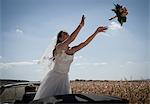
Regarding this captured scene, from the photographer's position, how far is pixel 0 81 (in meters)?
4.02

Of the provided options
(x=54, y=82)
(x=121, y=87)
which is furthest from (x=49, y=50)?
(x=121, y=87)

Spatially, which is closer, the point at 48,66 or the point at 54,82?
the point at 54,82

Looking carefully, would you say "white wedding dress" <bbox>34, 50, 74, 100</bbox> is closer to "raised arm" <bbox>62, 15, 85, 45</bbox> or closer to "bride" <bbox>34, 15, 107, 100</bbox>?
"bride" <bbox>34, 15, 107, 100</bbox>

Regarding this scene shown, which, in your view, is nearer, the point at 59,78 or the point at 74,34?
the point at 74,34

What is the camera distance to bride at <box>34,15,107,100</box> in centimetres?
315

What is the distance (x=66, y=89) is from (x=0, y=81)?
1093 mm

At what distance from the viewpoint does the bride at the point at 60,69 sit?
3.15m

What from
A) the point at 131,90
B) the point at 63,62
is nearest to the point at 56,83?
the point at 63,62

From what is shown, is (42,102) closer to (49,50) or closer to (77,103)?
(77,103)

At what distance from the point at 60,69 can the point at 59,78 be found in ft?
0.30

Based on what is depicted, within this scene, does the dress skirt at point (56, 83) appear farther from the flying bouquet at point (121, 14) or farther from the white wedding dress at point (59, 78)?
the flying bouquet at point (121, 14)

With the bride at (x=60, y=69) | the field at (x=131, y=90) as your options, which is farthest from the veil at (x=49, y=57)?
the field at (x=131, y=90)

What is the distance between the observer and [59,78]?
10.8 ft

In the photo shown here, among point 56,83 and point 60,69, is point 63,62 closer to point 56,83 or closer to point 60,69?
point 60,69
